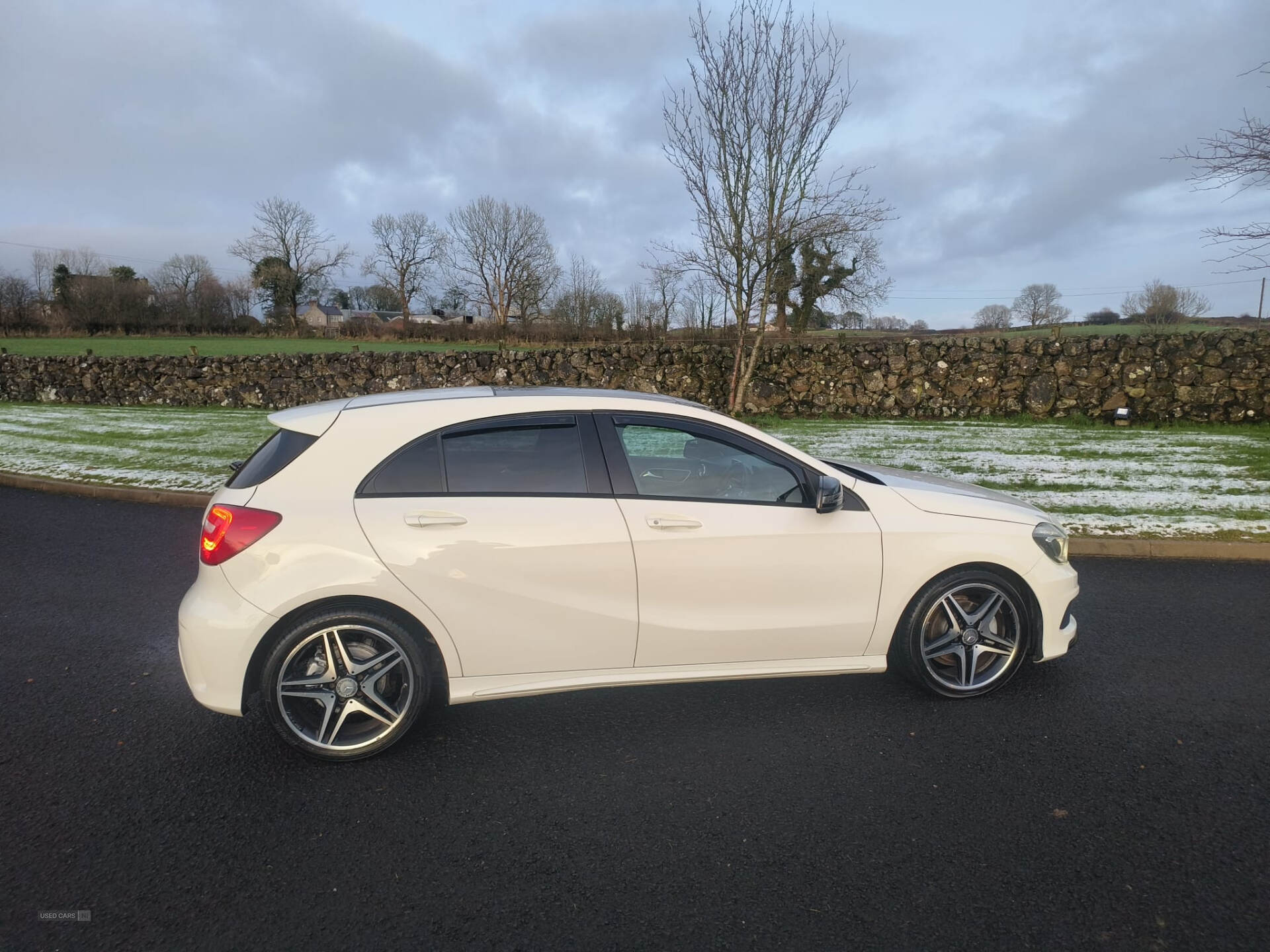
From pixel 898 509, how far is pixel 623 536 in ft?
4.45

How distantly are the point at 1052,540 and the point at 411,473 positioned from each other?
123 inches

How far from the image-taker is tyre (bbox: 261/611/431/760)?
3184mm

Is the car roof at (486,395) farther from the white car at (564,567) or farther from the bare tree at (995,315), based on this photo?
the bare tree at (995,315)

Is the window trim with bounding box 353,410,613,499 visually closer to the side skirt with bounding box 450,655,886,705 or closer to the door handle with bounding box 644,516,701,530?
the door handle with bounding box 644,516,701,530

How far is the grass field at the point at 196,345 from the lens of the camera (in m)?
39.4

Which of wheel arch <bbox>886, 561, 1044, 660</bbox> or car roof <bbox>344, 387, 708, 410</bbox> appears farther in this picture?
wheel arch <bbox>886, 561, 1044, 660</bbox>

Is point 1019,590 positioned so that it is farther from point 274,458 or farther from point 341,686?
point 274,458

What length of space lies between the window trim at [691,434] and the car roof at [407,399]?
0.36ft

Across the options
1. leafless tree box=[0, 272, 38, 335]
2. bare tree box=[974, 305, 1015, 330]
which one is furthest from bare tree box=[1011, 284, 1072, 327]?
leafless tree box=[0, 272, 38, 335]

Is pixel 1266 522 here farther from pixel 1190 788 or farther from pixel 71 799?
pixel 71 799

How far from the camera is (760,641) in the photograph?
3568 mm

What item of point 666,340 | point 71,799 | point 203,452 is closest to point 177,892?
point 71,799

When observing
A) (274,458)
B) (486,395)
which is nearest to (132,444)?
(274,458)

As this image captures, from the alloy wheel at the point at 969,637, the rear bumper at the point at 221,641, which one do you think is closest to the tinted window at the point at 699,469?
the alloy wheel at the point at 969,637
